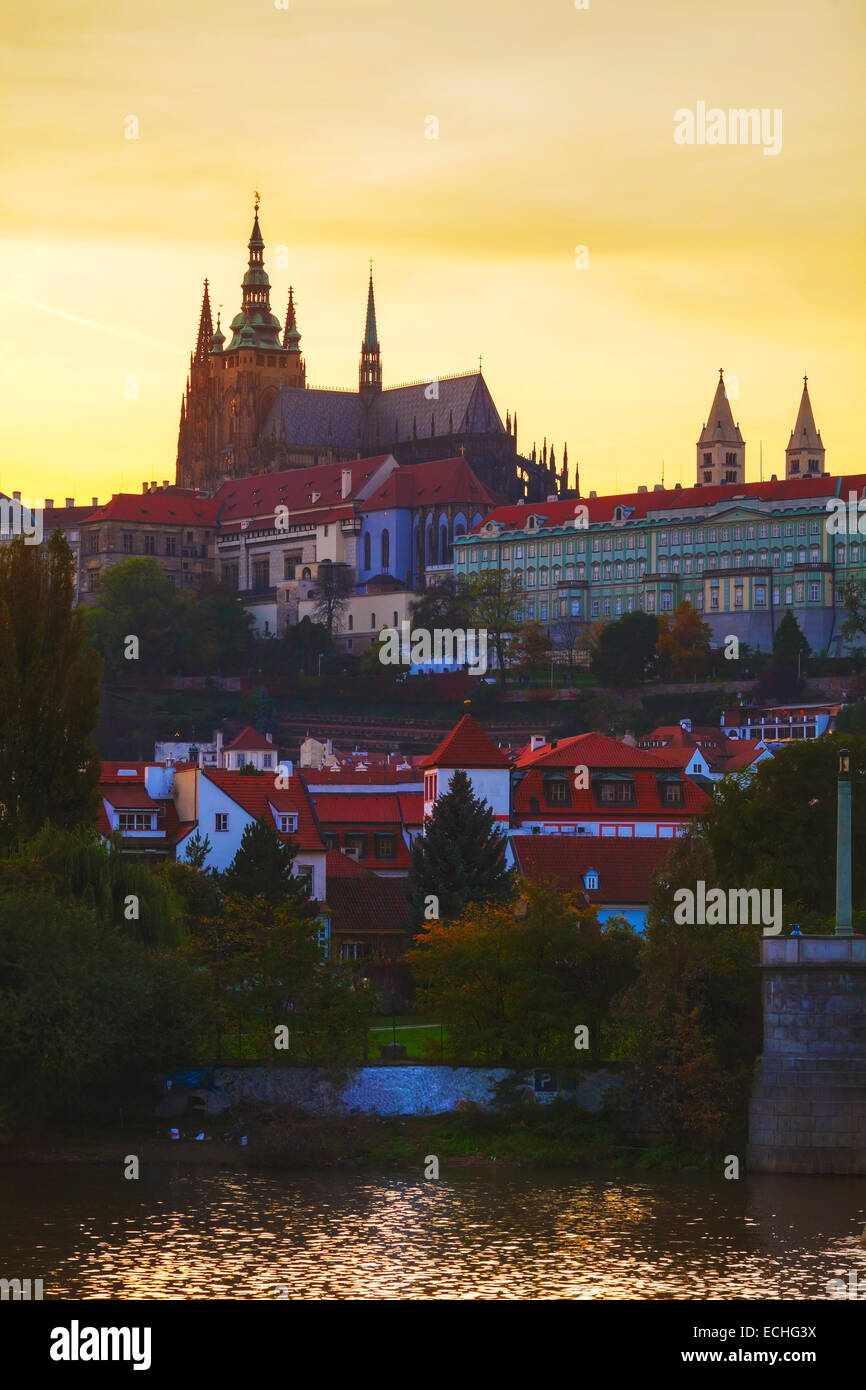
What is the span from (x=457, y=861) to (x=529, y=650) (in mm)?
118975

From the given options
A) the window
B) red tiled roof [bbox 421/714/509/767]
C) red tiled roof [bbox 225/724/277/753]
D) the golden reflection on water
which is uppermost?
red tiled roof [bbox 225/724/277/753]

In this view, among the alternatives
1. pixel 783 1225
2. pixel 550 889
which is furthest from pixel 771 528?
pixel 783 1225

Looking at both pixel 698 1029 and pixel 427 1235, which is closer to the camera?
pixel 427 1235

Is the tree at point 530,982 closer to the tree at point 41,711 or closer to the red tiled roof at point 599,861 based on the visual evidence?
the tree at point 41,711

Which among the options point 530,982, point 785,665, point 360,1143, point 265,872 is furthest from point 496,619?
point 360,1143

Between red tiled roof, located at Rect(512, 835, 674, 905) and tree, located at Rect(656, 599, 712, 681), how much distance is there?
103m

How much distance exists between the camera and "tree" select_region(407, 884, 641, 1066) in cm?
5528

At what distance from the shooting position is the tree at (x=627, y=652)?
609 ft

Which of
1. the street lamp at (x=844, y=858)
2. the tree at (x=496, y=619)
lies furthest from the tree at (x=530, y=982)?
the tree at (x=496, y=619)

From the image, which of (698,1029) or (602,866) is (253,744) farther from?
(698,1029)

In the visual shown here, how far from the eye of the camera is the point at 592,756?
312 feet

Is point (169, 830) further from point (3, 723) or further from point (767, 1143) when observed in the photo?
point (767, 1143)

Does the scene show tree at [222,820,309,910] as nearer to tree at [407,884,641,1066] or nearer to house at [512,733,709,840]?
tree at [407,884,641,1066]

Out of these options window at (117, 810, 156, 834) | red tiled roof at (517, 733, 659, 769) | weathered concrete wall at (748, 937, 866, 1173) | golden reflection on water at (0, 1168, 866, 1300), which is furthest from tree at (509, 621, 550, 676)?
golden reflection on water at (0, 1168, 866, 1300)
